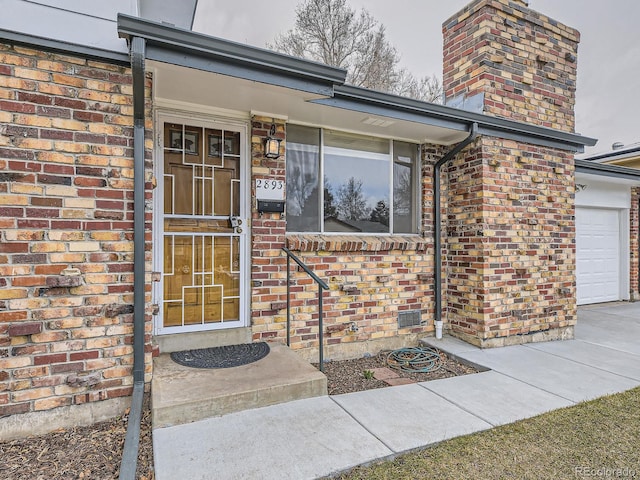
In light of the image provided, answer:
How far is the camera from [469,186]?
14.6 feet

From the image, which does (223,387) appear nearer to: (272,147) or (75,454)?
(75,454)

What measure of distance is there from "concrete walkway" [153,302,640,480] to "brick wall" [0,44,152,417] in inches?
30.7

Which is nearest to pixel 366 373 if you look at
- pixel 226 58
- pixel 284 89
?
pixel 284 89

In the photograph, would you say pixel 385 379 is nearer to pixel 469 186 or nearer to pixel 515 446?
pixel 515 446

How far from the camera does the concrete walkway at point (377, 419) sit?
6.77ft

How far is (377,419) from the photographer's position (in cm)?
259

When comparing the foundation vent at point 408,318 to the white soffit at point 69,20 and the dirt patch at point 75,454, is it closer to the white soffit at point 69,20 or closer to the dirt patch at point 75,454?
the dirt patch at point 75,454

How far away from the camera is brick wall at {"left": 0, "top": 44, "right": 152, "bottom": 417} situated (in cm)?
234

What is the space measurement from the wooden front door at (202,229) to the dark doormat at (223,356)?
241mm

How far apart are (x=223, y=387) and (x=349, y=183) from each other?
2.62 meters

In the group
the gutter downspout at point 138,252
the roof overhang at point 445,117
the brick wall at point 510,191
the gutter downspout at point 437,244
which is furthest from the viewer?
Answer: the gutter downspout at point 437,244

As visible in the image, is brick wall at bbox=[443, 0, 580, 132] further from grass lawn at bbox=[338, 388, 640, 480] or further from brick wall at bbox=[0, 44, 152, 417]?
brick wall at bbox=[0, 44, 152, 417]
